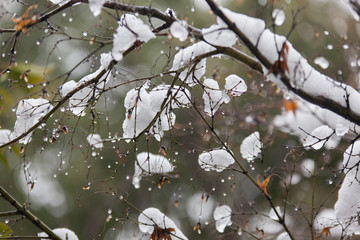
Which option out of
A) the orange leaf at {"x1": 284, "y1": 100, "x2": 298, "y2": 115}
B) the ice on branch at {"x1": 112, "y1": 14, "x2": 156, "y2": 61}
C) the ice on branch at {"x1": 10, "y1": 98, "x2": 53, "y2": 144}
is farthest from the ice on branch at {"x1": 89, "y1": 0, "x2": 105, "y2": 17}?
the orange leaf at {"x1": 284, "y1": 100, "x2": 298, "y2": 115}

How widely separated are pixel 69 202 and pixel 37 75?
12.9 ft

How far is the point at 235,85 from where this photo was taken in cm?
181

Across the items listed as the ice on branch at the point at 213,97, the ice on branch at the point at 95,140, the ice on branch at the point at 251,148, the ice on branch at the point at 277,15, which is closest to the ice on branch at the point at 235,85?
the ice on branch at the point at 213,97

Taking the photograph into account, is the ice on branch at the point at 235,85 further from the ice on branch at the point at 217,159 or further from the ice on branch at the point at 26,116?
the ice on branch at the point at 26,116

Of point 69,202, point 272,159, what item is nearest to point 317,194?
point 272,159

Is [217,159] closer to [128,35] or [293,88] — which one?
[293,88]

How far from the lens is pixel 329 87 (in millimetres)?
1512

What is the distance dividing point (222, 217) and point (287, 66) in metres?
0.88

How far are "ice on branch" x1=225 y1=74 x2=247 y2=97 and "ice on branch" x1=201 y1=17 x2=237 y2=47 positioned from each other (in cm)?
32

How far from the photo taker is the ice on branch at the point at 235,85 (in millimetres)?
1803

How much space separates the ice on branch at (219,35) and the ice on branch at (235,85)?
1.06 ft

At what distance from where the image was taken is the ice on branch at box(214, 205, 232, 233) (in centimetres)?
190

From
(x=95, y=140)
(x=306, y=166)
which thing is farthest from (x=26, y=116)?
(x=306, y=166)

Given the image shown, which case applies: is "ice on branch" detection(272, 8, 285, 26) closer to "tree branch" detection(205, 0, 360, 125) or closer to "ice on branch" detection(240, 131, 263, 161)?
"tree branch" detection(205, 0, 360, 125)
